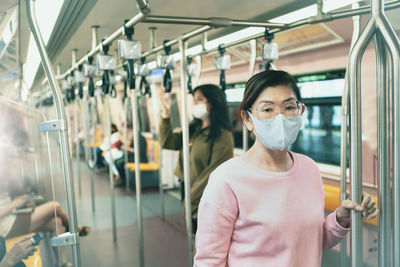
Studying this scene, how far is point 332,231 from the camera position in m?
1.38

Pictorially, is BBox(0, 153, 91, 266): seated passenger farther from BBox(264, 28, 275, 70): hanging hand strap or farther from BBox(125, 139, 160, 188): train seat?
BBox(125, 139, 160, 188): train seat

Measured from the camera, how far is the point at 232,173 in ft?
4.25

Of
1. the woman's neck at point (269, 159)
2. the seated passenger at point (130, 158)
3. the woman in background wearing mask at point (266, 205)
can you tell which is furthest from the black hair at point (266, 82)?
the seated passenger at point (130, 158)

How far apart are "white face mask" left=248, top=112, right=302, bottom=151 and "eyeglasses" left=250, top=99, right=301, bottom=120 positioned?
0.02 m

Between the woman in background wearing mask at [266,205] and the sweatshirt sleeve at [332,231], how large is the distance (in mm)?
11

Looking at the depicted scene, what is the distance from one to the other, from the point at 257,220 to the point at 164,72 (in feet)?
7.76

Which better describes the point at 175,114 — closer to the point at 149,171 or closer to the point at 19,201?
the point at 149,171

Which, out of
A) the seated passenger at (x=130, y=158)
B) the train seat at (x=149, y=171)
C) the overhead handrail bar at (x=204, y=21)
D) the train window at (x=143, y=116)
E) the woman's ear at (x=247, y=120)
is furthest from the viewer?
the train window at (x=143, y=116)

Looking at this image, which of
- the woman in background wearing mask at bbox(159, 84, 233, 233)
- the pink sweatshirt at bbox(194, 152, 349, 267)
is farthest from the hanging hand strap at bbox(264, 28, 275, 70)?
the pink sweatshirt at bbox(194, 152, 349, 267)

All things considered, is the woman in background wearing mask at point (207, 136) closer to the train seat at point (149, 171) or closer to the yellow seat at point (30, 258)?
the yellow seat at point (30, 258)

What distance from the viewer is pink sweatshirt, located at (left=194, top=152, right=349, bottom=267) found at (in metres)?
1.26

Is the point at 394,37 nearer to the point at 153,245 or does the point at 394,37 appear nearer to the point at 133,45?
the point at 133,45

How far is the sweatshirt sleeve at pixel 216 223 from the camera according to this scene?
1271mm

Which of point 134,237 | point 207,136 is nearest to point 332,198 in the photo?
point 207,136
